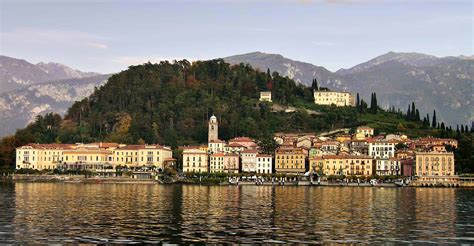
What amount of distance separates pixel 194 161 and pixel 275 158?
14089 mm

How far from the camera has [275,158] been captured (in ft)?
413

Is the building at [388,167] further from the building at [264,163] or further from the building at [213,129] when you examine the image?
the building at [213,129]

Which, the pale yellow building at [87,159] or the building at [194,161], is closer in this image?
the building at [194,161]

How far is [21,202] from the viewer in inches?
2441

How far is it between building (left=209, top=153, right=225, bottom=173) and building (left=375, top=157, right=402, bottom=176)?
86.0 ft

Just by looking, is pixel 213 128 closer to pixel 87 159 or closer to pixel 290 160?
pixel 290 160

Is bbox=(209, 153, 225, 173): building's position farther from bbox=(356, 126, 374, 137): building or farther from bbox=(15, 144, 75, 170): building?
bbox=(356, 126, 374, 137): building

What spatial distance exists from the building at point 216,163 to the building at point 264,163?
635 centimetres

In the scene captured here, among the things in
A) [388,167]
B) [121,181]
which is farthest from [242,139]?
[121,181]

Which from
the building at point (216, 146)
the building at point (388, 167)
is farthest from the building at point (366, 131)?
the building at point (216, 146)

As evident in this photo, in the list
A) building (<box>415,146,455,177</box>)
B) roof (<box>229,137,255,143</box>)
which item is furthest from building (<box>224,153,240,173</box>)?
building (<box>415,146,455,177</box>)

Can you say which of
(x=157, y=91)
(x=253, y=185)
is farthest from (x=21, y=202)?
(x=157, y=91)

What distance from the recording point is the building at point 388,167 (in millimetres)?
120500

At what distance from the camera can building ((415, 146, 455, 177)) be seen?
114125 millimetres
